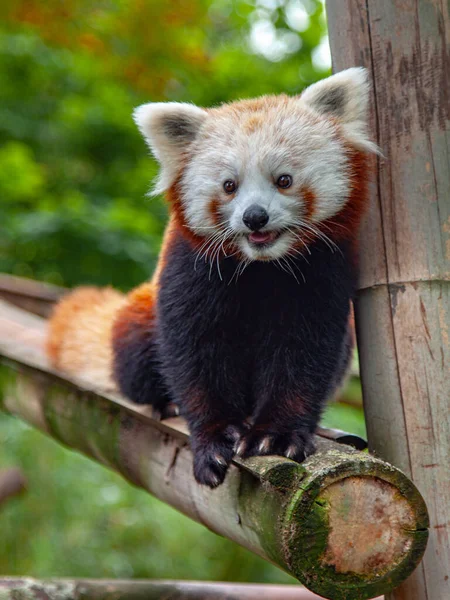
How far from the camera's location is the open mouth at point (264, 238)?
2158mm

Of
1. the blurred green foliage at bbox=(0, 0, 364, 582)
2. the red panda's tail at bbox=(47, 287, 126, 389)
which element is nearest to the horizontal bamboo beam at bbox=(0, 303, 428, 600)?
the red panda's tail at bbox=(47, 287, 126, 389)

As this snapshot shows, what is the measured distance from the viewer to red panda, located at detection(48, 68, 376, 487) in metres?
2.18

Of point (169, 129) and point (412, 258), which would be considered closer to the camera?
point (412, 258)

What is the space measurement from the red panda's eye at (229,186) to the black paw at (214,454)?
75 centimetres

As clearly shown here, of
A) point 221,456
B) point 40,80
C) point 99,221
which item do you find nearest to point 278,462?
point 221,456

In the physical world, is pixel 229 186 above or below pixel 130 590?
above

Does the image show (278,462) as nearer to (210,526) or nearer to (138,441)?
(210,526)

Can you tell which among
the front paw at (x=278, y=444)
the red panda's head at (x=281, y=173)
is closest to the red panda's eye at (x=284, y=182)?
the red panda's head at (x=281, y=173)

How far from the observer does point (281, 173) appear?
219cm

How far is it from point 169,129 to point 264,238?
58cm

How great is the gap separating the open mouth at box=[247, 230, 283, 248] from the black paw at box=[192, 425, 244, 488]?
0.59 metres

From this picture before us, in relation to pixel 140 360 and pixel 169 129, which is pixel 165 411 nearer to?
pixel 140 360

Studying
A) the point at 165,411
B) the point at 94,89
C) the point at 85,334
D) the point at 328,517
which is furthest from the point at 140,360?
the point at 94,89

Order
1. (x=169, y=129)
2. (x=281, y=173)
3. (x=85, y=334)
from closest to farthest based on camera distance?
(x=281, y=173), (x=169, y=129), (x=85, y=334)
